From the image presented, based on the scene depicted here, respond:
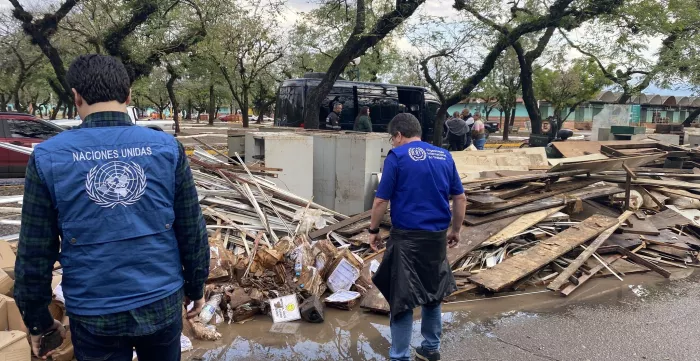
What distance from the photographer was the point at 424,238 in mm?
3525

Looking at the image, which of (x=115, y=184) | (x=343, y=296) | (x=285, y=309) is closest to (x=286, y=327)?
(x=285, y=309)

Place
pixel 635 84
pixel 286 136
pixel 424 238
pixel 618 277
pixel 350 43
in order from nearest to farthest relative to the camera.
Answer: pixel 424 238 → pixel 618 277 → pixel 286 136 → pixel 350 43 → pixel 635 84

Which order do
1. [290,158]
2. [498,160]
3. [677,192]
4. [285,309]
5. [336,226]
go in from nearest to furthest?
[285,309]
[336,226]
[290,158]
[677,192]
[498,160]

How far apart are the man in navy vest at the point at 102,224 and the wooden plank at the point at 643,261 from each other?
616 cm

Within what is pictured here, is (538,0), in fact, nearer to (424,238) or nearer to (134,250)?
(424,238)

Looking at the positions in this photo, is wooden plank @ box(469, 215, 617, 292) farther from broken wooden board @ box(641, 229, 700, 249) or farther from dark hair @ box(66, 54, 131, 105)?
dark hair @ box(66, 54, 131, 105)

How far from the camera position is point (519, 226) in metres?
6.44

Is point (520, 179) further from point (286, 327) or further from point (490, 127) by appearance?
point (490, 127)

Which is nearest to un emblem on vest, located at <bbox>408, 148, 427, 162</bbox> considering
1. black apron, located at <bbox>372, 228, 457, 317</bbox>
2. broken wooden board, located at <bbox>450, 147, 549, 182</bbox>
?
black apron, located at <bbox>372, 228, 457, 317</bbox>

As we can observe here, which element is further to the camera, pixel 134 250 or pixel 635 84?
pixel 635 84

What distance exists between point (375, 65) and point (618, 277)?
81.0ft

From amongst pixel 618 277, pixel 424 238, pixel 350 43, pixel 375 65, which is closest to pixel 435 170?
pixel 424 238

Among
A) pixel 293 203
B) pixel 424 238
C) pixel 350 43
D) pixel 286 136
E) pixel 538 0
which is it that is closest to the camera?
pixel 424 238

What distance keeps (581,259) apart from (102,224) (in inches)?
217
